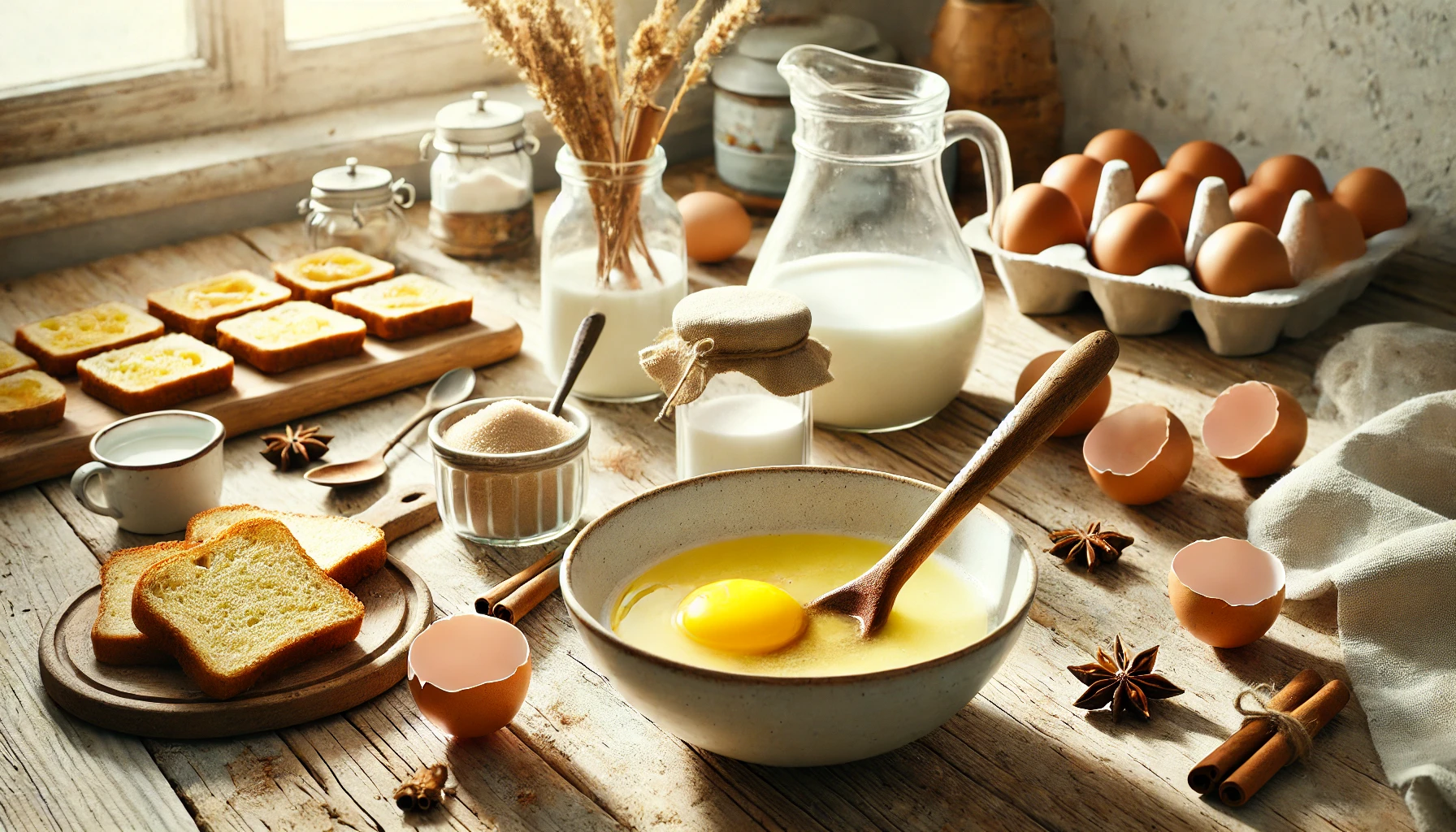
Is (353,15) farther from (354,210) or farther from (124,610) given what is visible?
(124,610)

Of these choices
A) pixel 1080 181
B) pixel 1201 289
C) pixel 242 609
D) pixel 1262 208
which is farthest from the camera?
pixel 1080 181

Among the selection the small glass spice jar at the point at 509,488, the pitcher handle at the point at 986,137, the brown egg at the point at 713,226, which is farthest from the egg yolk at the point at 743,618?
the brown egg at the point at 713,226

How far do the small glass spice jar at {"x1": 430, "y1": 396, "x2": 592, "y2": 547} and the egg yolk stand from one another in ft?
0.96

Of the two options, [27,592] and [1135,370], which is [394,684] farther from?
[1135,370]

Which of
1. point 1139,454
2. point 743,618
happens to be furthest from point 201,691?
point 1139,454

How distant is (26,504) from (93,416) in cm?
13

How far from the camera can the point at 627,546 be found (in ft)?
3.17

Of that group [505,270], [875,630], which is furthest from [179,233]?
[875,630]

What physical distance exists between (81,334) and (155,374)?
161 millimetres

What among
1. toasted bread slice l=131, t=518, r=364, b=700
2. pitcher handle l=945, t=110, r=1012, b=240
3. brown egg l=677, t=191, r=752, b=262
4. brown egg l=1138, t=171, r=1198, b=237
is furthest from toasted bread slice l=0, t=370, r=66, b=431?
brown egg l=1138, t=171, r=1198, b=237

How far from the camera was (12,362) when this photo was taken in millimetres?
1402

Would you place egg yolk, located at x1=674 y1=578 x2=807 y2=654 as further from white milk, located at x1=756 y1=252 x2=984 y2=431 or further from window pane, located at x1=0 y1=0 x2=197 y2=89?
window pane, located at x1=0 y1=0 x2=197 y2=89

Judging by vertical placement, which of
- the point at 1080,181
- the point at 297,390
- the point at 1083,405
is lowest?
the point at 297,390

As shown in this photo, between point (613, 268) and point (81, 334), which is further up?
point (613, 268)
